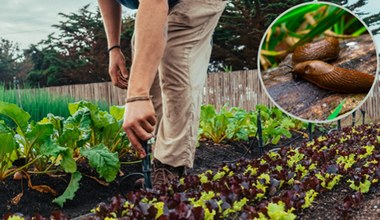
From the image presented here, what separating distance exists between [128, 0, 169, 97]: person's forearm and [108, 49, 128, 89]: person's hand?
1.28m

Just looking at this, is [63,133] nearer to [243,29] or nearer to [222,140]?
[222,140]

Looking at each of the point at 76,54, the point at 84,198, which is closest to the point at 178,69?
the point at 84,198

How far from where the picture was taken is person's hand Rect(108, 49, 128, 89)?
138 inches

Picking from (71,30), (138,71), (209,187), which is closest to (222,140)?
(209,187)

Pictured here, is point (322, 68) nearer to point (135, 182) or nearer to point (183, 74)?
point (183, 74)

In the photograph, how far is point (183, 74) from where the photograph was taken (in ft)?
10.4

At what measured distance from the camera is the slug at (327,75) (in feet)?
12.0

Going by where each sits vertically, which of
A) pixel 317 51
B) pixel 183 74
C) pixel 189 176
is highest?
pixel 317 51

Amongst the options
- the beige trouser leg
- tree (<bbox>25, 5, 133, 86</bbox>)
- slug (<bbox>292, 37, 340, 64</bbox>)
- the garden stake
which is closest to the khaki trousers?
the beige trouser leg

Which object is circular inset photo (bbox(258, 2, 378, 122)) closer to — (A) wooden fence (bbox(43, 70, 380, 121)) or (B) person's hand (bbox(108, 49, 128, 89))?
(B) person's hand (bbox(108, 49, 128, 89))

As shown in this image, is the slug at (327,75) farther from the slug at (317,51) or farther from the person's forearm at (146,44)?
the person's forearm at (146,44)

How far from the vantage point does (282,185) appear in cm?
318

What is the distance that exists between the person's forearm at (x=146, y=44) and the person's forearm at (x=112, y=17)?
3.83 ft

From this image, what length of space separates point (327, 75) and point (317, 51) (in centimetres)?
16
